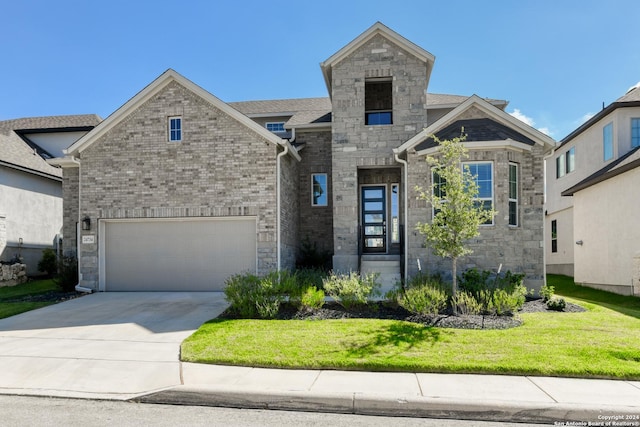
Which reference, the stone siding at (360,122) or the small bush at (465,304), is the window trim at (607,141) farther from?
the small bush at (465,304)

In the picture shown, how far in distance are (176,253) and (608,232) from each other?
15.3 m

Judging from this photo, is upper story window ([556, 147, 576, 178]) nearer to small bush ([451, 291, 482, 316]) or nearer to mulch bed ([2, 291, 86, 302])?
small bush ([451, 291, 482, 316])

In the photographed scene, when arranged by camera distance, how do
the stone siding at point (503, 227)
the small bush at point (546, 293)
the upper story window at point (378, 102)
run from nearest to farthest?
1. the small bush at point (546, 293)
2. the stone siding at point (503, 227)
3. the upper story window at point (378, 102)

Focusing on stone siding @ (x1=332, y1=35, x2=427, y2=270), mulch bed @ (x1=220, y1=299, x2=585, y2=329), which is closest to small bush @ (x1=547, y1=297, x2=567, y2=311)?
mulch bed @ (x1=220, y1=299, x2=585, y2=329)

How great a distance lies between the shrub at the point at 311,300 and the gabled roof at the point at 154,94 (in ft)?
17.9

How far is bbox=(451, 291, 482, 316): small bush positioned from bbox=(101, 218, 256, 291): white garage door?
6.44 metres

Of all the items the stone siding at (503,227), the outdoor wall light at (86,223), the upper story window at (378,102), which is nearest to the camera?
the stone siding at (503,227)

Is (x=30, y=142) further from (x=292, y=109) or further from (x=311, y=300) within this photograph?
(x=311, y=300)

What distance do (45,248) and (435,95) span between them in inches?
732

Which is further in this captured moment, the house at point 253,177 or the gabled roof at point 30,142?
the gabled roof at point 30,142

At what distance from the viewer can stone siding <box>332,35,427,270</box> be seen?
47.5 feet

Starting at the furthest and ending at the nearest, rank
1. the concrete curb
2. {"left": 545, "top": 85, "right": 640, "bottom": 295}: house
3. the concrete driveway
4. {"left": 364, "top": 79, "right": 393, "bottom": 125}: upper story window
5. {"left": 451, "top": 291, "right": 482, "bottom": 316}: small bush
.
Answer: {"left": 364, "top": 79, "right": 393, "bottom": 125}: upper story window, {"left": 545, "top": 85, "right": 640, "bottom": 295}: house, {"left": 451, "top": 291, "right": 482, "bottom": 316}: small bush, the concrete driveway, the concrete curb

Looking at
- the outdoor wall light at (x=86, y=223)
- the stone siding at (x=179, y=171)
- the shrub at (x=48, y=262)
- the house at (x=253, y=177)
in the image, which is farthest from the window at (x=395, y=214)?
the shrub at (x=48, y=262)

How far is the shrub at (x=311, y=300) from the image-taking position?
974cm
